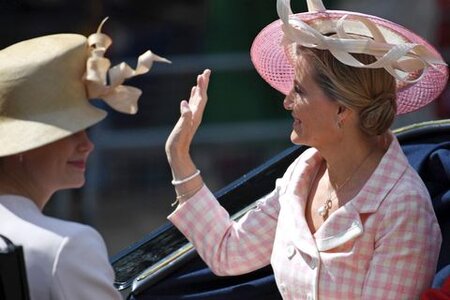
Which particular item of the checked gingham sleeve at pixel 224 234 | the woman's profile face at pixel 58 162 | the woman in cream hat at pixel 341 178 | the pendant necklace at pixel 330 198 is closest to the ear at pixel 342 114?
the woman in cream hat at pixel 341 178

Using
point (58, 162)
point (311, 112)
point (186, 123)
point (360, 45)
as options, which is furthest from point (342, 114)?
point (58, 162)

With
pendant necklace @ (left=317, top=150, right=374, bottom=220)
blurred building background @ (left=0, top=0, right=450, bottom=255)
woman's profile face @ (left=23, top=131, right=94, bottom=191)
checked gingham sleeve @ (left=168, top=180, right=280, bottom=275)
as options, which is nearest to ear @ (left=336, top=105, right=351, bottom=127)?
pendant necklace @ (left=317, top=150, right=374, bottom=220)

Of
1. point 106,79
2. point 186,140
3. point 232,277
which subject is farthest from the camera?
point 232,277

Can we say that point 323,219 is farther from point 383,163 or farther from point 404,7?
point 404,7

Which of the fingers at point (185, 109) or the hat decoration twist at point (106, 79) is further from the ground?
the hat decoration twist at point (106, 79)

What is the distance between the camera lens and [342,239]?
293 centimetres

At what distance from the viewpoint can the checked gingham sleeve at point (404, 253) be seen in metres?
2.83

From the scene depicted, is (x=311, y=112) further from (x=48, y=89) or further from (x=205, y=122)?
(x=205, y=122)

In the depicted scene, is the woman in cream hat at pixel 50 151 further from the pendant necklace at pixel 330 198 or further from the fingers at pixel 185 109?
the pendant necklace at pixel 330 198

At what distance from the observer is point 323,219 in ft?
10.0

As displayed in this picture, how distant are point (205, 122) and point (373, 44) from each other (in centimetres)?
576

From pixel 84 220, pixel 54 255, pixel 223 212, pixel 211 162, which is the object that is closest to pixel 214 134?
pixel 211 162

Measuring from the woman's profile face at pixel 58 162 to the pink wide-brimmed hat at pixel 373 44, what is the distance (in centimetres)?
66

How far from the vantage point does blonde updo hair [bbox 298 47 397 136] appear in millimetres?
2953
